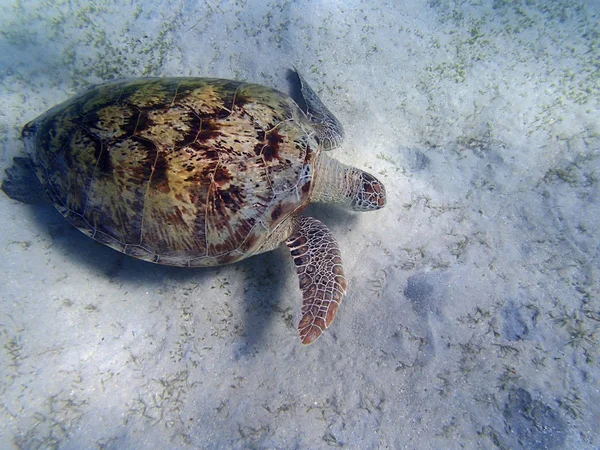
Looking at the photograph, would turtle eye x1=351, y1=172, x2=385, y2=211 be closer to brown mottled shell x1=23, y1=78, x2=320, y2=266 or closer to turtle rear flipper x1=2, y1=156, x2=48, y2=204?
brown mottled shell x1=23, y1=78, x2=320, y2=266

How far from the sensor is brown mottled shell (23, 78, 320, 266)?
2.29 meters

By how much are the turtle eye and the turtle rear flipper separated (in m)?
2.97

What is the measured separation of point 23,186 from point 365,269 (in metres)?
3.40

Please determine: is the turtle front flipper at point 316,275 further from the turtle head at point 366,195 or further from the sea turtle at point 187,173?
the turtle head at point 366,195

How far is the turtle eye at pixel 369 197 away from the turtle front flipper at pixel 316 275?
1.44 ft

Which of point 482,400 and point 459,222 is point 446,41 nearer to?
point 459,222

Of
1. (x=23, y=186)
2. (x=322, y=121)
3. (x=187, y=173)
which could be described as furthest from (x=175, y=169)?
(x=23, y=186)

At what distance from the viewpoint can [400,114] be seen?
3572 mm

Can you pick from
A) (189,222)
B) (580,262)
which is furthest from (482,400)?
(189,222)

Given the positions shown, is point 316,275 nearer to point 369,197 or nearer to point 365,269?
point 365,269

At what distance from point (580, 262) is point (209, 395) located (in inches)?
138

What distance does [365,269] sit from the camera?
9.57 ft

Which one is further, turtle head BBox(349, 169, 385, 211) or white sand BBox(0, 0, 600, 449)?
turtle head BBox(349, 169, 385, 211)

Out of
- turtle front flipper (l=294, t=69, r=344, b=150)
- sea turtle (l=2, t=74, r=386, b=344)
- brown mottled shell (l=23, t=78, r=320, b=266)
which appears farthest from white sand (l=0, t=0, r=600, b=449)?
brown mottled shell (l=23, t=78, r=320, b=266)
